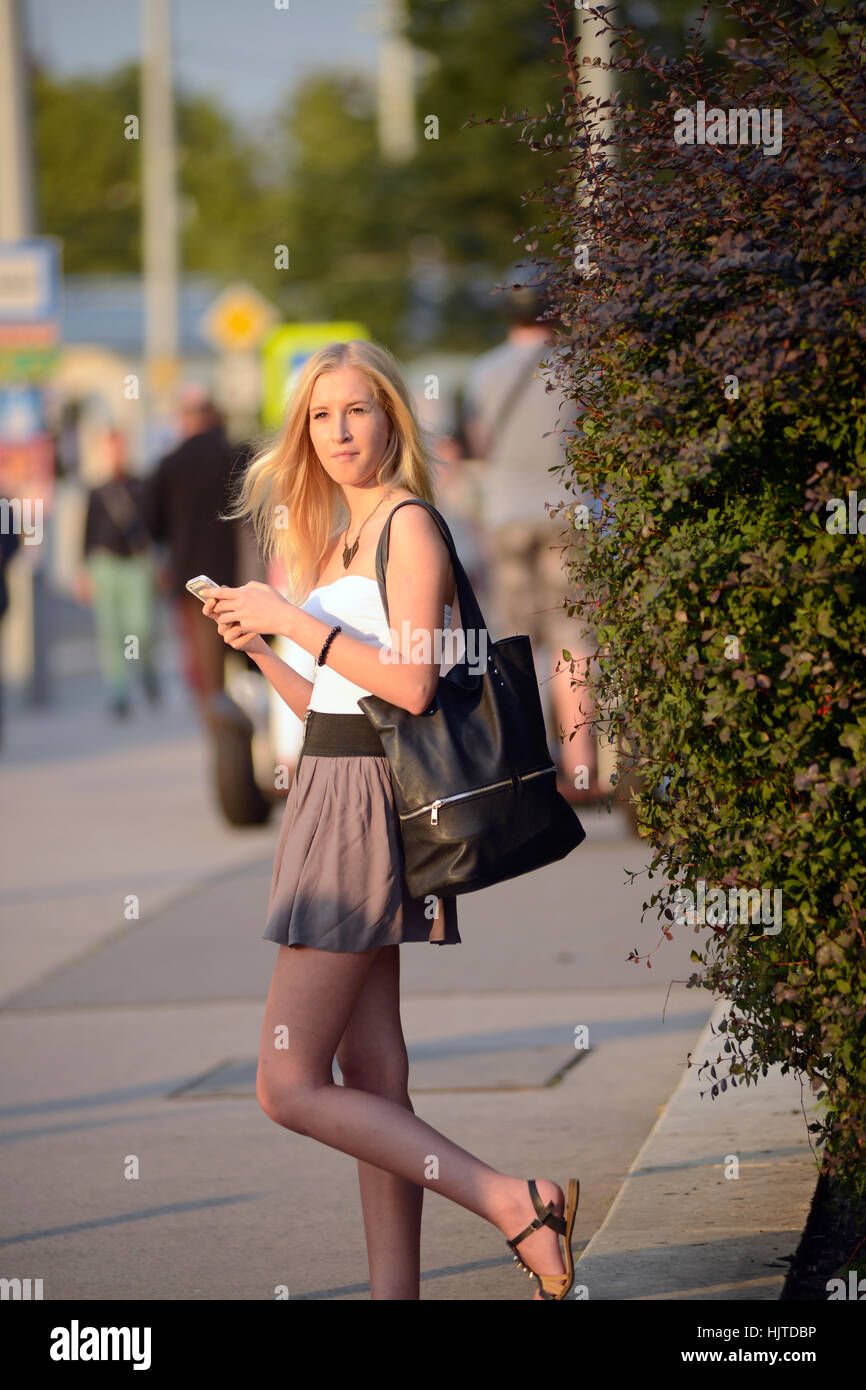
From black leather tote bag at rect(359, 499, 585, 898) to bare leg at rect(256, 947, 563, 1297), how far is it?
0.75ft

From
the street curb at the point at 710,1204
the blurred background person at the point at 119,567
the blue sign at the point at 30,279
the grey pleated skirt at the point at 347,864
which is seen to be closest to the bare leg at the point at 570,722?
the street curb at the point at 710,1204

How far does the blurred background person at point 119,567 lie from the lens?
1811 cm

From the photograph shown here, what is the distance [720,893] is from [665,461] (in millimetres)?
730

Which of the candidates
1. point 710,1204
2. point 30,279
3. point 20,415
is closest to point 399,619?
point 710,1204

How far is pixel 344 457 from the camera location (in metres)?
3.87

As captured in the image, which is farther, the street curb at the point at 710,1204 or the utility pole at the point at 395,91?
the utility pole at the point at 395,91

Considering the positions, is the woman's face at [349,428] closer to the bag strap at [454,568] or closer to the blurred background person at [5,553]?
the bag strap at [454,568]

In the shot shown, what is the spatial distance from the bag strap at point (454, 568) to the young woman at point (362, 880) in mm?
16

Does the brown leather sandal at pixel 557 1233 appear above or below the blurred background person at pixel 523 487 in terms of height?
below

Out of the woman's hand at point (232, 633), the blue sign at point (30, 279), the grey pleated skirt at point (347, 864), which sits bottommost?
the grey pleated skirt at point (347, 864)

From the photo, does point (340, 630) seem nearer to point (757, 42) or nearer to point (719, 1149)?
point (757, 42)

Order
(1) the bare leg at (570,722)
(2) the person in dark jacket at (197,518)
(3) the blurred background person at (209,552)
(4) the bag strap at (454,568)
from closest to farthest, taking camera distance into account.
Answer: (4) the bag strap at (454,568) < (1) the bare leg at (570,722) < (3) the blurred background person at (209,552) < (2) the person in dark jacket at (197,518)

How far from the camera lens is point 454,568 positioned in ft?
12.4

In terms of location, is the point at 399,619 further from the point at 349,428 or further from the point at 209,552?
the point at 209,552
